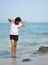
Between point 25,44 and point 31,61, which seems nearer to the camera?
point 31,61

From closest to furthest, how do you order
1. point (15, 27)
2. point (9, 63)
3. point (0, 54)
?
1. point (9, 63)
2. point (15, 27)
3. point (0, 54)

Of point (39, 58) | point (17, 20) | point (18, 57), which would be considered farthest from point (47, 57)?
point (17, 20)

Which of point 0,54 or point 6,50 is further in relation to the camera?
point 6,50

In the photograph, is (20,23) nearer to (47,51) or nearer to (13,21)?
(13,21)

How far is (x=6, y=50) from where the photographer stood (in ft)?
16.5

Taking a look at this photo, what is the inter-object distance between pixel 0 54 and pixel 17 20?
760 mm

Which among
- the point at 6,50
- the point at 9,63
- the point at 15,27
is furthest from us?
the point at 6,50

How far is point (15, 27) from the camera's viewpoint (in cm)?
415

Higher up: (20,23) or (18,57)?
(20,23)

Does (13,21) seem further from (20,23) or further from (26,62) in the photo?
(26,62)

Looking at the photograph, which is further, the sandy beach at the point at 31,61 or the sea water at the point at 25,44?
the sea water at the point at 25,44

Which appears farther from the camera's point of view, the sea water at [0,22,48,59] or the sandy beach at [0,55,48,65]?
the sea water at [0,22,48,59]

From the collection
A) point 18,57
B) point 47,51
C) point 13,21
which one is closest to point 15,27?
point 13,21

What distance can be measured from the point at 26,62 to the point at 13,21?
732 millimetres
